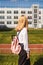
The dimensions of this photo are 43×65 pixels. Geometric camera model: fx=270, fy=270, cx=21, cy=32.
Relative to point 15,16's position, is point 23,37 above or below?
below

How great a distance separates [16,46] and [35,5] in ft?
265

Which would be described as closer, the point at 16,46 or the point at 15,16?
the point at 16,46

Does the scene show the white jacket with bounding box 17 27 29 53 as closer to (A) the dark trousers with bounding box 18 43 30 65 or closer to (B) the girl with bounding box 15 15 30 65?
(B) the girl with bounding box 15 15 30 65

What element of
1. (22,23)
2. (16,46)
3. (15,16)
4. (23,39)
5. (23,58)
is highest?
(15,16)

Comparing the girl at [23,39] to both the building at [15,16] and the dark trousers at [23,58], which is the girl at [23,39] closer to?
the dark trousers at [23,58]

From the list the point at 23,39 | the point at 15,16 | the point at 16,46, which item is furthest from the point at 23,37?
the point at 15,16

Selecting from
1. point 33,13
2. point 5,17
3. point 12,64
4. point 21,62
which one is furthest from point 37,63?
point 33,13

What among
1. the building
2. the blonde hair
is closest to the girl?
the blonde hair

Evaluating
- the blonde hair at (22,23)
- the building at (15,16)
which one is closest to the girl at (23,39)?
the blonde hair at (22,23)

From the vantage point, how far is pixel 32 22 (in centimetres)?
8200

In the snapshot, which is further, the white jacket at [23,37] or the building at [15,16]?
the building at [15,16]

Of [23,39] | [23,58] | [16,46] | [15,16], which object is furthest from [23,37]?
[15,16]

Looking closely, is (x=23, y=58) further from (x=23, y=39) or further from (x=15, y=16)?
(x=15, y=16)

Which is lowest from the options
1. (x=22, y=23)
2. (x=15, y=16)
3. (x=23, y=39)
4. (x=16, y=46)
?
(x=16, y=46)
